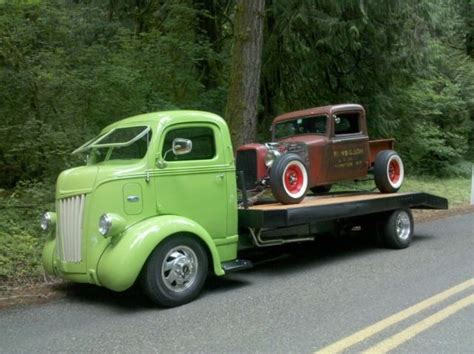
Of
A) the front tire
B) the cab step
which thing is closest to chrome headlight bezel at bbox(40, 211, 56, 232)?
the front tire

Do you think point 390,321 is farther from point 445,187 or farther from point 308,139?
point 445,187

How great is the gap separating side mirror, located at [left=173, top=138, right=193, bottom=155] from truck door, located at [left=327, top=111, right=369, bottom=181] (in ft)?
11.2

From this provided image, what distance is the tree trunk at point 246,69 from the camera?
440 inches

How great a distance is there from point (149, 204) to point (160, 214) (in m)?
0.18

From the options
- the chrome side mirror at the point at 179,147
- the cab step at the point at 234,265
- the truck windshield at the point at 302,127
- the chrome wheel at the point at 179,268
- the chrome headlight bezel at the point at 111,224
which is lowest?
the cab step at the point at 234,265

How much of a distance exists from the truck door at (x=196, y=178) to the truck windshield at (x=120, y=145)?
259mm

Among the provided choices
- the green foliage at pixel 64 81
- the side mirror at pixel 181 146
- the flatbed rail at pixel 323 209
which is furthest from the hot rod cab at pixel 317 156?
the green foliage at pixel 64 81

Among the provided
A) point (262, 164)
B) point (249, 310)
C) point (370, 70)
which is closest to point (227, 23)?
point (370, 70)

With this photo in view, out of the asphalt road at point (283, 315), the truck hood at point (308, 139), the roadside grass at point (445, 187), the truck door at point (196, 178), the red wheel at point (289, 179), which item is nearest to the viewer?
the asphalt road at point (283, 315)

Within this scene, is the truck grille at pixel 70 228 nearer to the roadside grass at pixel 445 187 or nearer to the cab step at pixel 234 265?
the cab step at pixel 234 265

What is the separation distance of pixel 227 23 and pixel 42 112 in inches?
299

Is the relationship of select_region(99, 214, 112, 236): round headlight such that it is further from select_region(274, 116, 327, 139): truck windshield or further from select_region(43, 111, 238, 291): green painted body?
select_region(274, 116, 327, 139): truck windshield

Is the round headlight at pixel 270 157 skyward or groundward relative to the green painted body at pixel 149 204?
skyward

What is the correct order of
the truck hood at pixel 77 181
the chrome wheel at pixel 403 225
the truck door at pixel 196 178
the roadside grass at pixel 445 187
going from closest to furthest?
the truck hood at pixel 77 181
the truck door at pixel 196 178
the chrome wheel at pixel 403 225
the roadside grass at pixel 445 187
